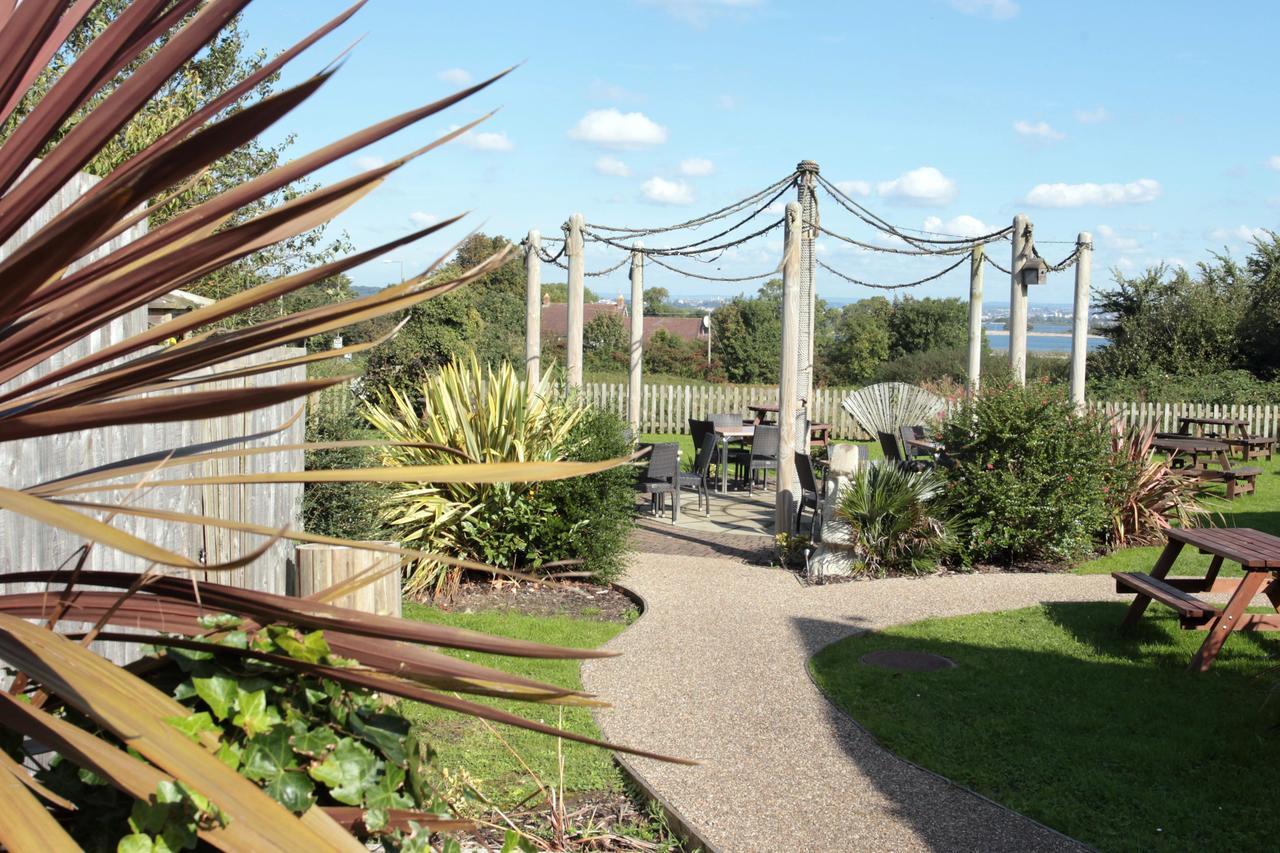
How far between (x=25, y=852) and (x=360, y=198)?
0.95 metres

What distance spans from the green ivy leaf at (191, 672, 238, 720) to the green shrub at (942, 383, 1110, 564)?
9.46 m

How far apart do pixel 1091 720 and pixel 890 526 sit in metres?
4.24

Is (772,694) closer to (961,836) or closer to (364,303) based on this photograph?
(961,836)

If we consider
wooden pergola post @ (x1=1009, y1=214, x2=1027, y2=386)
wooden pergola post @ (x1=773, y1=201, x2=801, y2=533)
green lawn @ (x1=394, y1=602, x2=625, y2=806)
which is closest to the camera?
green lawn @ (x1=394, y1=602, x2=625, y2=806)

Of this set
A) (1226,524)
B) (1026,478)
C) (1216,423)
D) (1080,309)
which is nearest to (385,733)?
(1026,478)

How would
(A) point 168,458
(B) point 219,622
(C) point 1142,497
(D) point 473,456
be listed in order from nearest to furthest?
(A) point 168,458, (B) point 219,622, (D) point 473,456, (C) point 1142,497

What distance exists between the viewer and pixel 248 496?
517 cm

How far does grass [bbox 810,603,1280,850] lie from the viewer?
4880 millimetres

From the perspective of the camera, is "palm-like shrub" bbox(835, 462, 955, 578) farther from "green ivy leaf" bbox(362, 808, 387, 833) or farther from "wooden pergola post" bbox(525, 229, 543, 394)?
"green ivy leaf" bbox(362, 808, 387, 833)

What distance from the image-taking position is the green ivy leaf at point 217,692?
1.65 m

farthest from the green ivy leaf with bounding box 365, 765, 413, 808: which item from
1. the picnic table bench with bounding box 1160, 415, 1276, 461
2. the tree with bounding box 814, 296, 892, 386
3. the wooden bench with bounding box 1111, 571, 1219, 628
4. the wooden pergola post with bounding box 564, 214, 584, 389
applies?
the tree with bounding box 814, 296, 892, 386

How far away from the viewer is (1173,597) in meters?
6.98

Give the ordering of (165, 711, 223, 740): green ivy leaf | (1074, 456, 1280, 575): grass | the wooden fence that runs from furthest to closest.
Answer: (1074, 456, 1280, 575): grass → the wooden fence → (165, 711, 223, 740): green ivy leaf

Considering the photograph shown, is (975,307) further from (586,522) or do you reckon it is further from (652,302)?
(652,302)
